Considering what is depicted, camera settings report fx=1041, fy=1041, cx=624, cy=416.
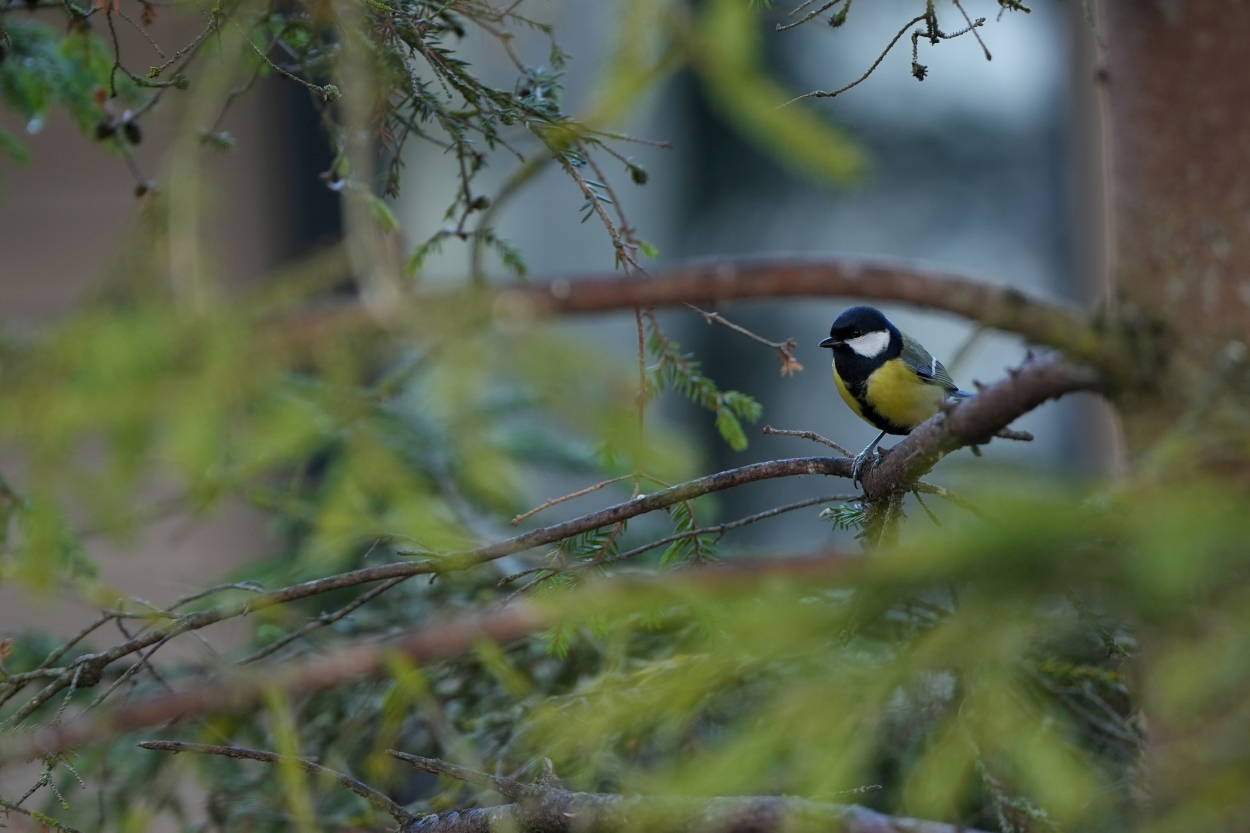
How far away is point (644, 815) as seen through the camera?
1.13 meters

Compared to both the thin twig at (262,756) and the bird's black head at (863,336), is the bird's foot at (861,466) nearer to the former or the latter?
the thin twig at (262,756)

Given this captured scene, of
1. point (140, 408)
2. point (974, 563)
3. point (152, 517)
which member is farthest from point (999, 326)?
point (152, 517)

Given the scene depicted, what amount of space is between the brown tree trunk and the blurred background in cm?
294

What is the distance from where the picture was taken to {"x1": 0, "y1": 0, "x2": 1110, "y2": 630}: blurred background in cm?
450

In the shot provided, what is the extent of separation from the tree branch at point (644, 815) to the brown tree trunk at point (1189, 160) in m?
0.76

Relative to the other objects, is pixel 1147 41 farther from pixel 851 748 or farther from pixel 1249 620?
pixel 851 748

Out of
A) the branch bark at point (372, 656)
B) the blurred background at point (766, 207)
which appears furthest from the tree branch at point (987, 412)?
the blurred background at point (766, 207)

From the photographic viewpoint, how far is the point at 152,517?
7.36 ft

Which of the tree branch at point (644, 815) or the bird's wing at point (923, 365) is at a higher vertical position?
the bird's wing at point (923, 365)

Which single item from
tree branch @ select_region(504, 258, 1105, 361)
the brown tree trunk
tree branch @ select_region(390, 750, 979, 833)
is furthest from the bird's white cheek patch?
tree branch @ select_region(504, 258, 1105, 361)

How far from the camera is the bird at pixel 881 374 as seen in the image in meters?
2.77

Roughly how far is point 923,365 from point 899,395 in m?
0.24

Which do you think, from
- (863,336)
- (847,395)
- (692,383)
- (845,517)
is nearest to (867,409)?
(847,395)

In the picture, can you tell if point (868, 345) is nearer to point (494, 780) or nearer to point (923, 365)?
point (923, 365)
